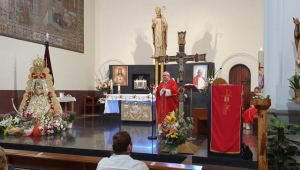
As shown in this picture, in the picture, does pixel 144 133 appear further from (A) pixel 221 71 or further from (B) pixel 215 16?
(B) pixel 215 16

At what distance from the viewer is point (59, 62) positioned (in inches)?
500

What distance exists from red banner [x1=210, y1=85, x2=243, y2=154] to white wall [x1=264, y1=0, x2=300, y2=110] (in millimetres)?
1077

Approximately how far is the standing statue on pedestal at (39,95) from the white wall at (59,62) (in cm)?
162

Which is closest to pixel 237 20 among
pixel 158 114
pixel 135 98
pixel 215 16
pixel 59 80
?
pixel 215 16

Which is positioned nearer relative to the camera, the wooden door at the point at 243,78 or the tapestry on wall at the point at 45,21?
the tapestry on wall at the point at 45,21

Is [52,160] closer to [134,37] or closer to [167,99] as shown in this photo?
[167,99]

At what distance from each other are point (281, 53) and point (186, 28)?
323 inches

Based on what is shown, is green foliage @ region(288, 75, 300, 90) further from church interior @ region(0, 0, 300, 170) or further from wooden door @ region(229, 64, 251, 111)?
wooden door @ region(229, 64, 251, 111)

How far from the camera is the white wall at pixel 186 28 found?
41.3 feet

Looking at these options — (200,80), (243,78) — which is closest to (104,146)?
(200,80)

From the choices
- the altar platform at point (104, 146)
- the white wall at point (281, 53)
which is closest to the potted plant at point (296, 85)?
the white wall at point (281, 53)

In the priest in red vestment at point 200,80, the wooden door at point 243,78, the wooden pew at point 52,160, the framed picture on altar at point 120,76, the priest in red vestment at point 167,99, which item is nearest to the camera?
the wooden pew at point 52,160

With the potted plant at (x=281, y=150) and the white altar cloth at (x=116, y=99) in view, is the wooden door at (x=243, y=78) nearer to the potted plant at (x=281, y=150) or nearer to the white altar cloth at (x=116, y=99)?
the white altar cloth at (x=116, y=99)

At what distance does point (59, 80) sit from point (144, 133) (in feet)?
19.2
